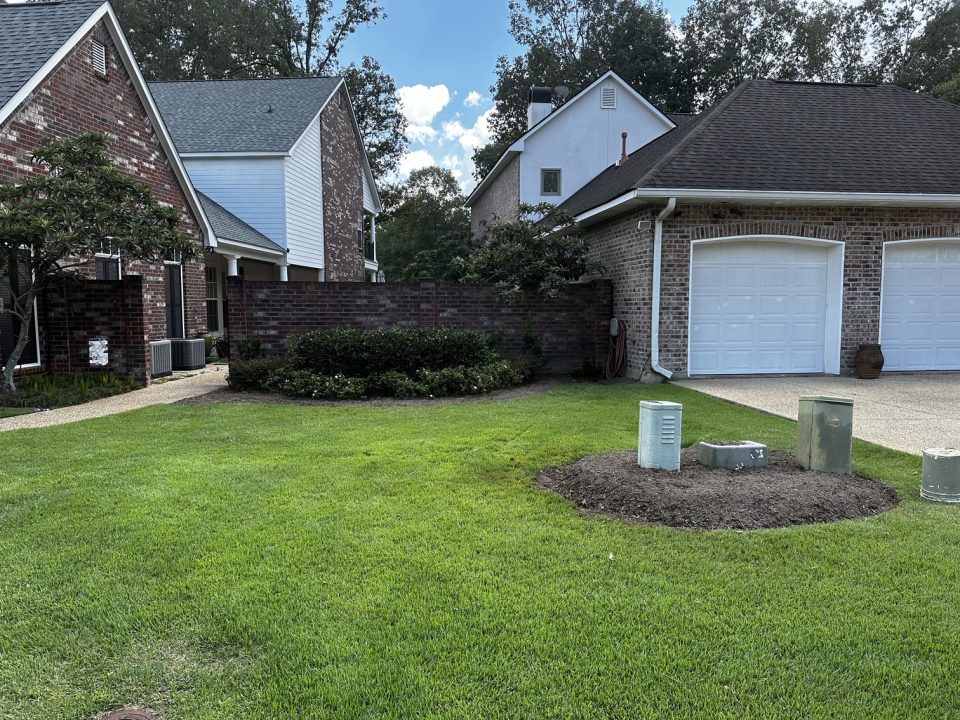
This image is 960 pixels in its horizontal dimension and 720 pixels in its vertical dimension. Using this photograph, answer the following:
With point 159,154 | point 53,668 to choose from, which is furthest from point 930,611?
point 159,154

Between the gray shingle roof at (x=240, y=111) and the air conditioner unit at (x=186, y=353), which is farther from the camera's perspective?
the gray shingle roof at (x=240, y=111)

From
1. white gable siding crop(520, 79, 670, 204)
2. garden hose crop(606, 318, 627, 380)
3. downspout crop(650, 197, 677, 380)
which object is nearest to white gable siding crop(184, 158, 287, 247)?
white gable siding crop(520, 79, 670, 204)

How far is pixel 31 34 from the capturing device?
420 inches

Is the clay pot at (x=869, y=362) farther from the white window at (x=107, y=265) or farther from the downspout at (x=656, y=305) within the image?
the white window at (x=107, y=265)

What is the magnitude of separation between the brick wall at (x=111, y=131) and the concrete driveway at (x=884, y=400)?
9762 mm

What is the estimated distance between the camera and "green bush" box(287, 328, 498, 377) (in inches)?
402

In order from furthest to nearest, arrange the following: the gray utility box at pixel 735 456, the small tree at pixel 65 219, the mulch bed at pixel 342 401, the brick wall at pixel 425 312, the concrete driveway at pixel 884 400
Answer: the brick wall at pixel 425 312 < the mulch bed at pixel 342 401 < the small tree at pixel 65 219 < the concrete driveway at pixel 884 400 < the gray utility box at pixel 735 456

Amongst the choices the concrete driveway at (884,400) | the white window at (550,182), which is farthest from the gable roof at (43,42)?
the white window at (550,182)

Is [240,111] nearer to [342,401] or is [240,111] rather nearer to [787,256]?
[342,401]

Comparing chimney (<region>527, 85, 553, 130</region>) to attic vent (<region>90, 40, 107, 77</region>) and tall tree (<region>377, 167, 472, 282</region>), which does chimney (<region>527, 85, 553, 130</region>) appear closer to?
tall tree (<region>377, 167, 472, 282</region>)

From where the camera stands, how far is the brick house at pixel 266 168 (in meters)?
18.2

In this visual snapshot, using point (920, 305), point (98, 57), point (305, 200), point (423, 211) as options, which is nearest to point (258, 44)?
point (423, 211)

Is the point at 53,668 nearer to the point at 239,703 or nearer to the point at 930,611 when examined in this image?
the point at 239,703

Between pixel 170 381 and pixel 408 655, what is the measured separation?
1069 centimetres
